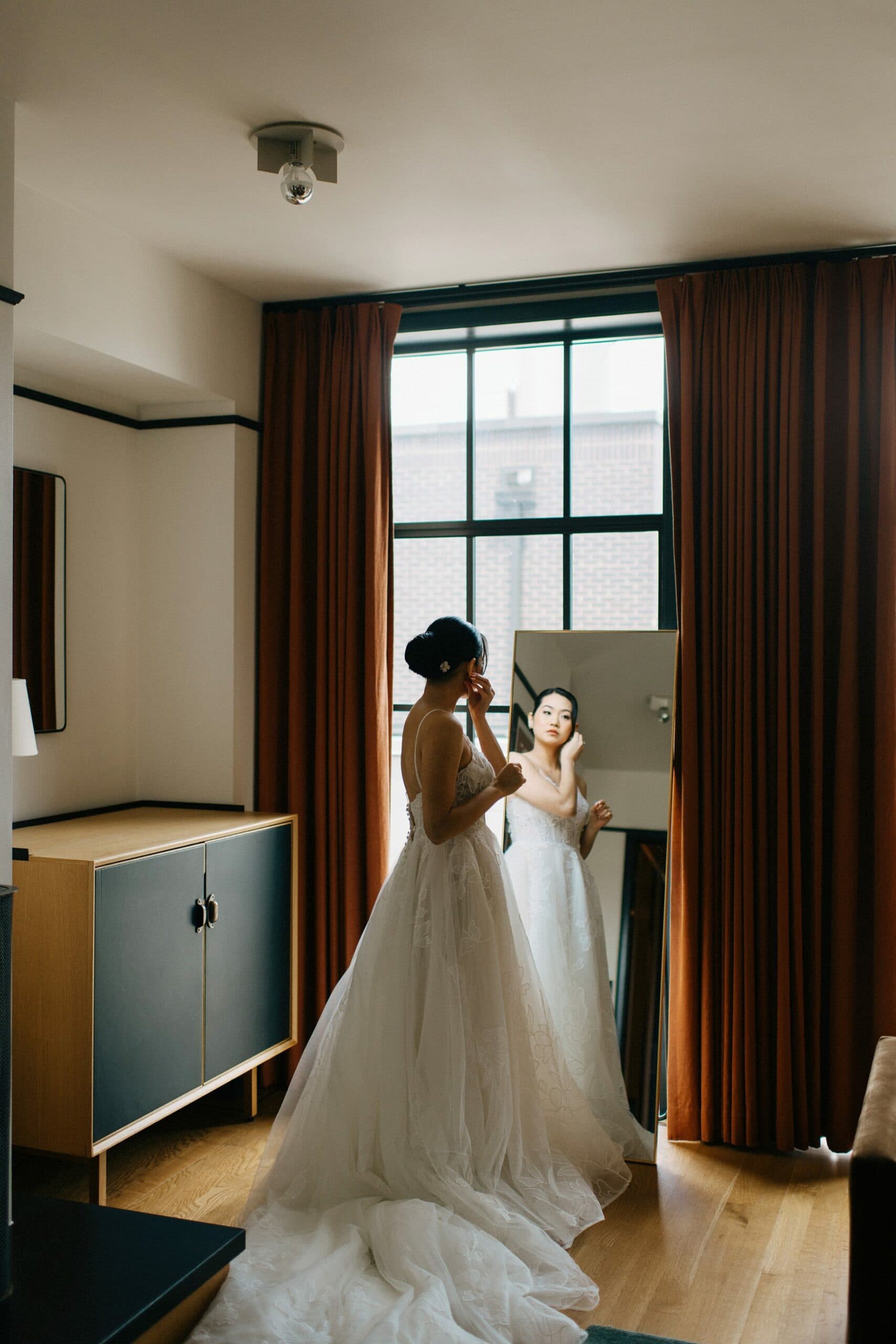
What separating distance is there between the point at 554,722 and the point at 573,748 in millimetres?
108

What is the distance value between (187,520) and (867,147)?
255 centimetres

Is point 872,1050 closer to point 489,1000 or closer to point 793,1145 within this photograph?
point 793,1145

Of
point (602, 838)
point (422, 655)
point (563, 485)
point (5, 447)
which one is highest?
point (563, 485)

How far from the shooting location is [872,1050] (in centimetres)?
361

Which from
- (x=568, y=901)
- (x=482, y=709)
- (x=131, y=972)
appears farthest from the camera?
(x=568, y=901)

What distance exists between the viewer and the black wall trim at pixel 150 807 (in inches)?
156

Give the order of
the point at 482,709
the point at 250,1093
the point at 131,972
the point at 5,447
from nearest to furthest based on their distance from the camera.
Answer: the point at 5,447, the point at 131,972, the point at 482,709, the point at 250,1093

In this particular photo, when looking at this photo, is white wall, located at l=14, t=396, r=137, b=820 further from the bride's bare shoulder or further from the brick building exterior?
the bride's bare shoulder

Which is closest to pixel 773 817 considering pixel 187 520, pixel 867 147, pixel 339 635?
pixel 339 635

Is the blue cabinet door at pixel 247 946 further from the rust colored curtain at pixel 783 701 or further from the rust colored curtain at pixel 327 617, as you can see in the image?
the rust colored curtain at pixel 783 701

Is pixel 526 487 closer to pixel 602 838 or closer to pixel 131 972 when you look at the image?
pixel 602 838

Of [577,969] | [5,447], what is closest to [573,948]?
[577,969]

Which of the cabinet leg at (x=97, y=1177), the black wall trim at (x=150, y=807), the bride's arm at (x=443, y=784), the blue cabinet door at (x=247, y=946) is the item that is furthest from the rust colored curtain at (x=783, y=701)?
the cabinet leg at (x=97, y=1177)

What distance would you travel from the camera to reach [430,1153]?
2961mm
